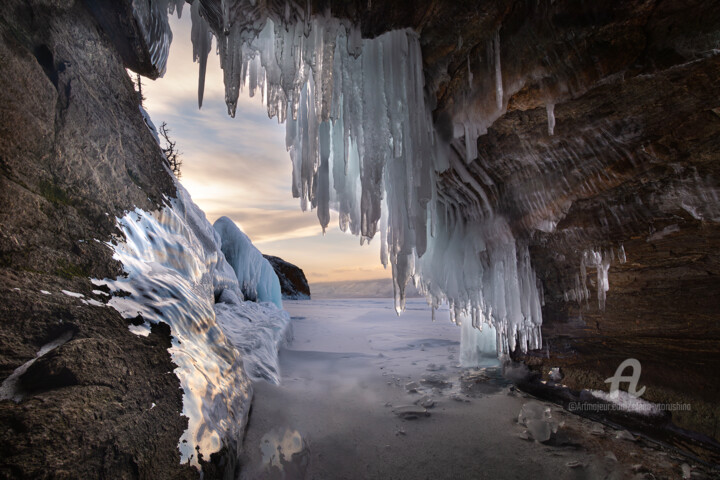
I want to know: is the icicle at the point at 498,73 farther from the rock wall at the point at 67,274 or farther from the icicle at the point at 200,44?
the rock wall at the point at 67,274

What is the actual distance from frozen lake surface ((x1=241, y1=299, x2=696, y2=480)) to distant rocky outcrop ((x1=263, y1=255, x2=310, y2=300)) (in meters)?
19.4

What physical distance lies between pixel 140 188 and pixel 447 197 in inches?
159

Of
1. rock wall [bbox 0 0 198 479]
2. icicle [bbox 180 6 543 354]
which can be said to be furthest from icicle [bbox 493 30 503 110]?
rock wall [bbox 0 0 198 479]

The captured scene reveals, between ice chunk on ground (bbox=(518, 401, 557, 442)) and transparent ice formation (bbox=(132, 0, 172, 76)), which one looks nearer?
transparent ice formation (bbox=(132, 0, 172, 76))

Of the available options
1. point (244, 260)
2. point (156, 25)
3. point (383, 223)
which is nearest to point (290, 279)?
point (244, 260)

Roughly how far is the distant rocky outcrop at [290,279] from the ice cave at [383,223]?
19.8 meters

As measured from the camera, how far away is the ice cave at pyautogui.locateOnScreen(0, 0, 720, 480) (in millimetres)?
1732

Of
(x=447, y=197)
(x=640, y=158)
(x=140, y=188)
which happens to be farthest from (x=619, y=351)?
(x=140, y=188)

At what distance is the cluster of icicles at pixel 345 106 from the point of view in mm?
2688

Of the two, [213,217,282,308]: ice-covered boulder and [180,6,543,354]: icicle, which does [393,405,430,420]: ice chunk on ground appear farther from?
[213,217,282,308]: ice-covered boulder

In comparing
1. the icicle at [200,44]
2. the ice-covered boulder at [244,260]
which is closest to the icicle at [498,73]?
the icicle at [200,44]

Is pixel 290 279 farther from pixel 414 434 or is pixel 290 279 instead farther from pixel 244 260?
pixel 414 434

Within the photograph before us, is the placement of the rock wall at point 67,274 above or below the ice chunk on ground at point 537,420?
above

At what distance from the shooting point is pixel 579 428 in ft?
11.6
